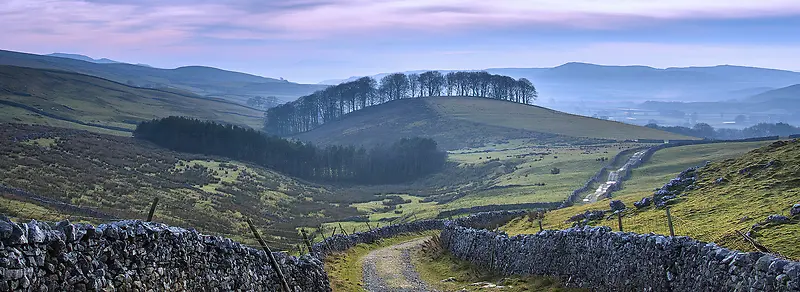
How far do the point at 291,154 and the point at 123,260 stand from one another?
102 m

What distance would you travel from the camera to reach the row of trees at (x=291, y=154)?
4264 inches

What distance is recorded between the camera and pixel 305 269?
2070cm

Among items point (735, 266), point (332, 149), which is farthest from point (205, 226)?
point (332, 149)

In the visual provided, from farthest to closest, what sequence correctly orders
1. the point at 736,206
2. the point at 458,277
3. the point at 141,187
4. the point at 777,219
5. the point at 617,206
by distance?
1. the point at 141,187
2. the point at 617,206
3. the point at 458,277
4. the point at 736,206
5. the point at 777,219

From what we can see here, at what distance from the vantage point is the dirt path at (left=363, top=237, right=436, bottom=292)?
27266mm

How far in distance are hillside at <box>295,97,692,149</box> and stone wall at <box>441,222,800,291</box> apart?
11072 cm

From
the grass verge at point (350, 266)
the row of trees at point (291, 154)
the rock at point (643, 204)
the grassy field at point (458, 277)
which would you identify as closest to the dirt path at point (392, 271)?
the grass verge at point (350, 266)

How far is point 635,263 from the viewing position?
1761 cm

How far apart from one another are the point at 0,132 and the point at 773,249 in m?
74.8

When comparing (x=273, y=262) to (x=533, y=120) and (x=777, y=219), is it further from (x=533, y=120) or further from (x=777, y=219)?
(x=533, y=120)

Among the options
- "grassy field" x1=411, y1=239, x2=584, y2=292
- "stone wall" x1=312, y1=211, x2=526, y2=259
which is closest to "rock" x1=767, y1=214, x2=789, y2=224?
"grassy field" x1=411, y1=239, x2=584, y2=292

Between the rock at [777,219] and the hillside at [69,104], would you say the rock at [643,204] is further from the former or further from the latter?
the hillside at [69,104]

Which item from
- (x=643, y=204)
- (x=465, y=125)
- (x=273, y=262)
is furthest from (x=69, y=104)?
(x=273, y=262)

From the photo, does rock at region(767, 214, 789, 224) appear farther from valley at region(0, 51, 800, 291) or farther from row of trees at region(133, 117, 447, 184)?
row of trees at region(133, 117, 447, 184)
